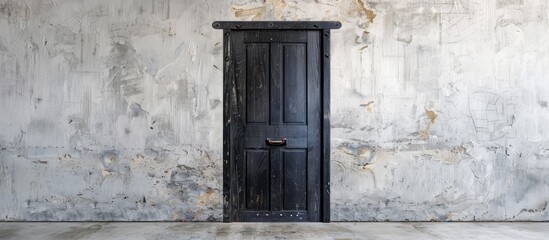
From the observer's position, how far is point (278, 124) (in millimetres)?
4758

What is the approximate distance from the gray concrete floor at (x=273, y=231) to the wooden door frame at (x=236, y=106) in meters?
0.28

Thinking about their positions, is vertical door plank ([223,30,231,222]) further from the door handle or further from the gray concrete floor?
the door handle

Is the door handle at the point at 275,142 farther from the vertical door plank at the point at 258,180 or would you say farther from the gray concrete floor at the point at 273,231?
the gray concrete floor at the point at 273,231

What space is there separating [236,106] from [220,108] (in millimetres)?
168

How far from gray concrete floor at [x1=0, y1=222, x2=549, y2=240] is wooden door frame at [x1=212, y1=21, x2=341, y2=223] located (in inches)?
11.1

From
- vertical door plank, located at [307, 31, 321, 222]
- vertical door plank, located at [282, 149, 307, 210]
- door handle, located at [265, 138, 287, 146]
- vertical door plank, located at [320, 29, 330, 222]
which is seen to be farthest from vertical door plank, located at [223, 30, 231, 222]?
vertical door plank, located at [320, 29, 330, 222]

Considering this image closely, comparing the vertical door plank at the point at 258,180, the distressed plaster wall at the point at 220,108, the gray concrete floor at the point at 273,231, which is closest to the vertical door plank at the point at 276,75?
the distressed plaster wall at the point at 220,108

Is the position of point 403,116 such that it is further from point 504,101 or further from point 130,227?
point 130,227

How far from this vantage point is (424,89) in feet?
15.7

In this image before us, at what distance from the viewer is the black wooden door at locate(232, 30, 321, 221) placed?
4.75 meters

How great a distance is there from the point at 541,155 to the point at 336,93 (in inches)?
88.1

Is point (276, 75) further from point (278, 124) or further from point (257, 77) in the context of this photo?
point (278, 124)

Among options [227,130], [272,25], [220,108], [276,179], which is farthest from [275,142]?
[272,25]

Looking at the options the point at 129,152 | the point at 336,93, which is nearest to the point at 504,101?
the point at 336,93
